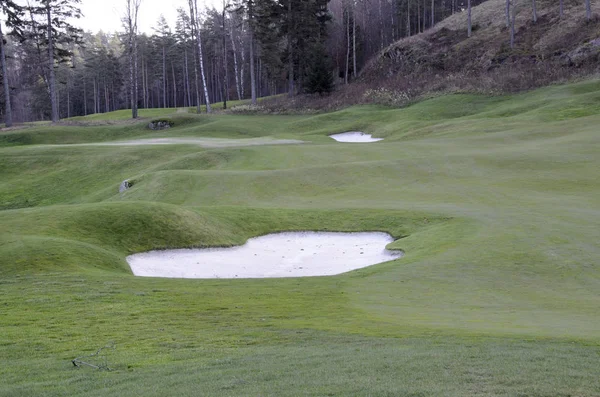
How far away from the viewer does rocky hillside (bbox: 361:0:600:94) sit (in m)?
57.2

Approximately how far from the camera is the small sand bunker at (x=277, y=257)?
1964 centimetres

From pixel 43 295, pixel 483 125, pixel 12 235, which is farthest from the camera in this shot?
pixel 483 125

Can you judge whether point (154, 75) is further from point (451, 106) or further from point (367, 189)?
point (367, 189)

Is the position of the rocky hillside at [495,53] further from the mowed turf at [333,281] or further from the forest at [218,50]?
the mowed turf at [333,281]

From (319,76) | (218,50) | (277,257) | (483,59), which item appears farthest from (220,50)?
(277,257)

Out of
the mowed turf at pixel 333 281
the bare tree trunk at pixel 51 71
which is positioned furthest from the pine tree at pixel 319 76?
the mowed turf at pixel 333 281

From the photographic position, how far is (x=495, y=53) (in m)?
66.9

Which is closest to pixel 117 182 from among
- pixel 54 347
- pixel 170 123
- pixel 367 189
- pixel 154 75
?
pixel 367 189

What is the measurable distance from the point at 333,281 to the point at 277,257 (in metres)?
5.97

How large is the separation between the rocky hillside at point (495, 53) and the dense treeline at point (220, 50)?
165 inches

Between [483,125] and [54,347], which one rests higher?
[483,125]

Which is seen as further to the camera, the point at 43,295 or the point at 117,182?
the point at 117,182

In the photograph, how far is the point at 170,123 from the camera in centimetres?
6247

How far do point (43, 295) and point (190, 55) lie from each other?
369 ft
